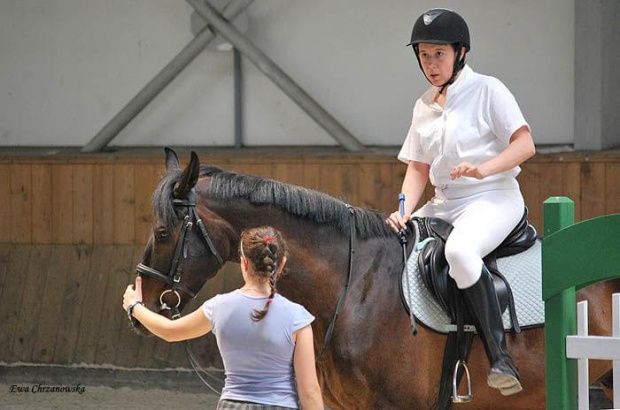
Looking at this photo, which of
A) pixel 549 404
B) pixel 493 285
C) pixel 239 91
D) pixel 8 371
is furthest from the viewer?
pixel 239 91

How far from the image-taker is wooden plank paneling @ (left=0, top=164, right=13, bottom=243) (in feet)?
23.6

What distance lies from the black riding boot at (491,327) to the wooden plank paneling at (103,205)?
376 centimetres

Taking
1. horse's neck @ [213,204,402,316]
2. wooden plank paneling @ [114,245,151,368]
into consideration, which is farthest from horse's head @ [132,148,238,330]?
wooden plank paneling @ [114,245,151,368]

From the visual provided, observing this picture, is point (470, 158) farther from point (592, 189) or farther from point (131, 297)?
point (592, 189)

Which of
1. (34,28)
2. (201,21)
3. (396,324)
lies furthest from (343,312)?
(34,28)

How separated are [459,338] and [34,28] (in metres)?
4.85

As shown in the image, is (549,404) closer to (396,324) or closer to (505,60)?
(396,324)

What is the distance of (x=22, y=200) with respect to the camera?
7.17m

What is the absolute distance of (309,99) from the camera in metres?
7.05

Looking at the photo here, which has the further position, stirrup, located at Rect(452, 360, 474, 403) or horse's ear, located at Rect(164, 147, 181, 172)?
horse's ear, located at Rect(164, 147, 181, 172)

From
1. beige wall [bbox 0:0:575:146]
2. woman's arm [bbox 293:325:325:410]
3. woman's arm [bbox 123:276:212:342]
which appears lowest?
woman's arm [bbox 293:325:325:410]

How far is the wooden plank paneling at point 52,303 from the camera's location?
6.92 m

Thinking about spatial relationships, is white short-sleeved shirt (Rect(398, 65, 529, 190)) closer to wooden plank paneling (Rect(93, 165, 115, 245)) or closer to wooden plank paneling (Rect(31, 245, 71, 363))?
wooden plank paneling (Rect(93, 165, 115, 245))

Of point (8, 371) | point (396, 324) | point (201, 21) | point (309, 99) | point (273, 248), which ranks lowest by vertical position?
point (8, 371)
